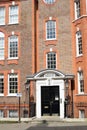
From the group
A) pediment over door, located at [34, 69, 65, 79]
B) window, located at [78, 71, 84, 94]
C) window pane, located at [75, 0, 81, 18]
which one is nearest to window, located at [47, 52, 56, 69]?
pediment over door, located at [34, 69, 65, 79]

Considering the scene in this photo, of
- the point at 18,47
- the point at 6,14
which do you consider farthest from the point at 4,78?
the point at 6,14

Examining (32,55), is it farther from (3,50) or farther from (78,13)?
(78,13)

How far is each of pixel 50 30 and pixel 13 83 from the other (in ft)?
20.6

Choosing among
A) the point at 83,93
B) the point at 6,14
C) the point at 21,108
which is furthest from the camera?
the point at 6,14

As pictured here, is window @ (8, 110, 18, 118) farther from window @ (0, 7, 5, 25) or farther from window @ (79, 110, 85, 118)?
window @ (0, 7, 5, 25)

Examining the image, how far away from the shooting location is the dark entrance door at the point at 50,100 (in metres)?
30.4

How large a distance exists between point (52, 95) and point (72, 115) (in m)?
2.64

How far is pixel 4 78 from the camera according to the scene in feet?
107

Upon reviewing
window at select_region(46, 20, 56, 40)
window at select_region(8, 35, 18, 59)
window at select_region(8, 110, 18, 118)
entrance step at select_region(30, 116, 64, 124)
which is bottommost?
entrance step at select_region(30, 116, 64, 124)

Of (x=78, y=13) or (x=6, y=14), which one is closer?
(x=78, y=13)

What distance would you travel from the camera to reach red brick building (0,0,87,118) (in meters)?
30.0

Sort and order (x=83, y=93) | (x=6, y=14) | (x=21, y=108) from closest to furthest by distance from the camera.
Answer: (x=83, y=93), (x=21, y=108), (x=6, y=14)

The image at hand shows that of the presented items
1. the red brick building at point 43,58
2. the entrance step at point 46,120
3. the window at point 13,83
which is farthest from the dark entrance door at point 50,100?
the window at point 13,83

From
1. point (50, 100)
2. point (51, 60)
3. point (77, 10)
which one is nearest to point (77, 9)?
point (77, 10)
